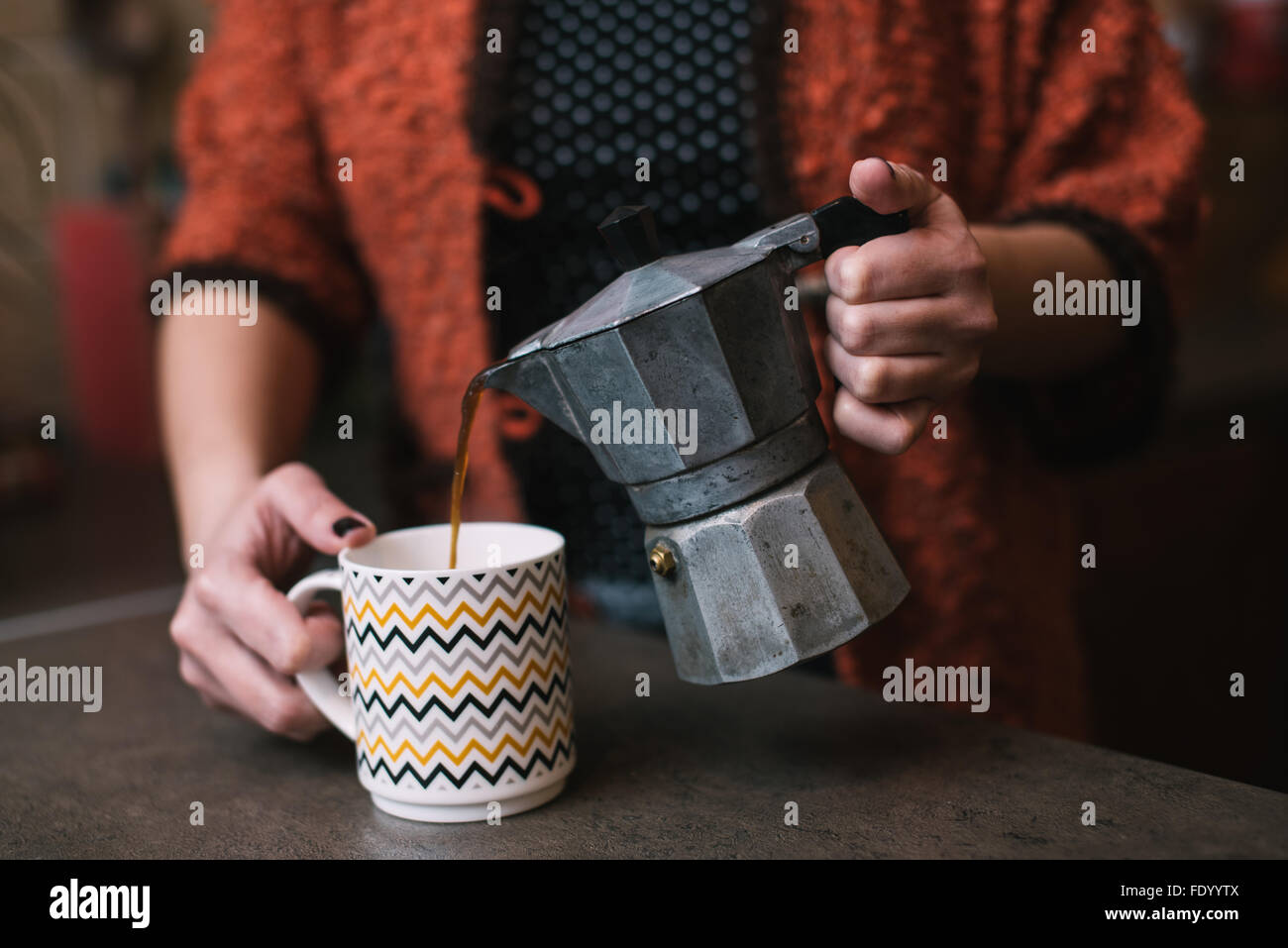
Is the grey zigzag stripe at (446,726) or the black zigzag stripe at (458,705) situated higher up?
the black zigzag stripe at (458,705)

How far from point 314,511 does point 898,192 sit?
39 centimetres

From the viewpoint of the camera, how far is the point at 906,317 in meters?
0.58

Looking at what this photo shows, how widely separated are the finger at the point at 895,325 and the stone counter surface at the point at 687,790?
23 cm

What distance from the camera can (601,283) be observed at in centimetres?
96

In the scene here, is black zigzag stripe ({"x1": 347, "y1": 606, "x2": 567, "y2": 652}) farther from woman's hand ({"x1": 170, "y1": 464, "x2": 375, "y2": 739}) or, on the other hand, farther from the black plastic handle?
the black plastic handle

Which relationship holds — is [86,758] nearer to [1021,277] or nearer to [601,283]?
[601,283]

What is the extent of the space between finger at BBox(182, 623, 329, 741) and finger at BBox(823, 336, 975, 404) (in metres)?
0.36

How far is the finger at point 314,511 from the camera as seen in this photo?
679 millimetres

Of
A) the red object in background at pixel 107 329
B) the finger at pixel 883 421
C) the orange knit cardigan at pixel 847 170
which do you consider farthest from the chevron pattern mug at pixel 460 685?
the red object in background at pixel 107 329

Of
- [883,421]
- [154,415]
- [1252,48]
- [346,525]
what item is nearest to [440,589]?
[346,525]

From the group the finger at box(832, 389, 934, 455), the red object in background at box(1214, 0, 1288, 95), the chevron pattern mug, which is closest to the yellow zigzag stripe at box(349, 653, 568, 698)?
the chevron pattern mug

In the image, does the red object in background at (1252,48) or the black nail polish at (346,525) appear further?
the red object in background at (1252,48)

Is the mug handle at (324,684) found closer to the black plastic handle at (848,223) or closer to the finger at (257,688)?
the finger at (257,688)
